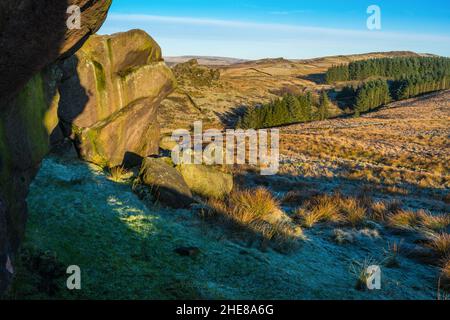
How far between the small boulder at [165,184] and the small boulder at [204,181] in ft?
4.93

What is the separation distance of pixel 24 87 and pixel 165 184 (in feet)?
16.7

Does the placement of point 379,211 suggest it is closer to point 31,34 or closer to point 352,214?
point 352,214

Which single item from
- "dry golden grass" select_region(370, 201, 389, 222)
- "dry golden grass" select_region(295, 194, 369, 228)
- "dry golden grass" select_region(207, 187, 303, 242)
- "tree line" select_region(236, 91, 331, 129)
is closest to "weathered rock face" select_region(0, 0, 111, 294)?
"dry golden grass" select_region(207, 187, 303, 242)

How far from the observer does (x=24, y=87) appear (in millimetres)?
5223

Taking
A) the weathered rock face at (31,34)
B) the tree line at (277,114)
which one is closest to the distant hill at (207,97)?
the tree line at (277,114)

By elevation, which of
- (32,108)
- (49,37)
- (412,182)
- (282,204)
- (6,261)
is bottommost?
(412,182)

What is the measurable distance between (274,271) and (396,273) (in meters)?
2.80

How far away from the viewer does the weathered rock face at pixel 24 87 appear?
3.95 metres

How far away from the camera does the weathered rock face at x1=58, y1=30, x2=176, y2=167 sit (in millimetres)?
13109

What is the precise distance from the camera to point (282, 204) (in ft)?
42.8

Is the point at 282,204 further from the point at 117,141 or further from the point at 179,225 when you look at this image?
the point at 117,141

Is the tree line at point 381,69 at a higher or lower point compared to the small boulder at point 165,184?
higher

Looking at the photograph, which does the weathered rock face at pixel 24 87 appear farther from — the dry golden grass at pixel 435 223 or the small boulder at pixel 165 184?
the dry golden grass at pixel 435 223

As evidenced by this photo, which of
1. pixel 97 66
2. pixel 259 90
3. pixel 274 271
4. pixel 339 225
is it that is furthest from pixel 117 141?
pixel 259 90
